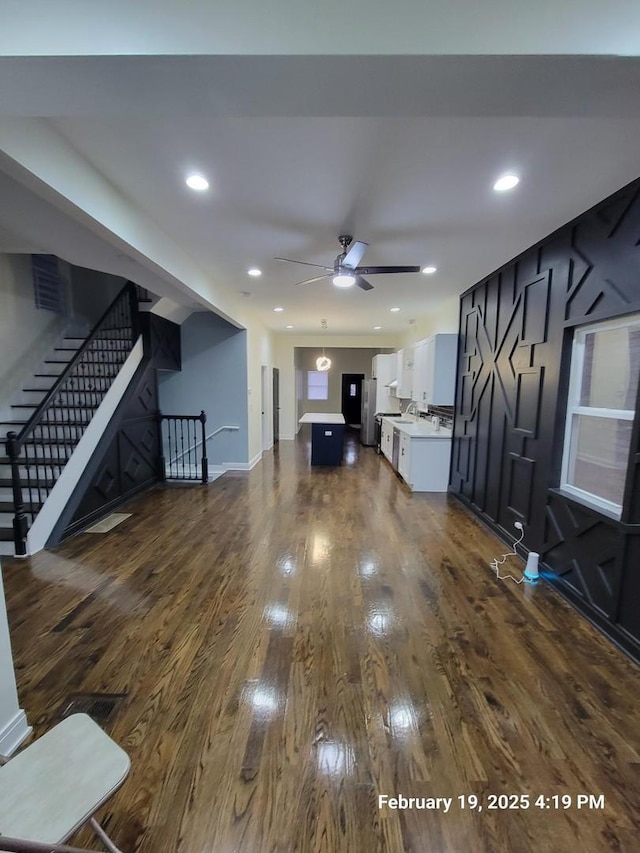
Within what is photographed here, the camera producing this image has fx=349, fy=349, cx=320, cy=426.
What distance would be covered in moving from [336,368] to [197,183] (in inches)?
423

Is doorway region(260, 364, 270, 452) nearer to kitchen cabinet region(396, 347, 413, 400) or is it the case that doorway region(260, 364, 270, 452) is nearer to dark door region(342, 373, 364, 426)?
kitchen cabinet region(396, 347, 413, 400)

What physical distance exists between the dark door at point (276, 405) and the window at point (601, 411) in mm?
7496

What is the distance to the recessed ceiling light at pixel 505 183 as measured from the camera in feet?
7.24

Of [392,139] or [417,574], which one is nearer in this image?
[392,139]

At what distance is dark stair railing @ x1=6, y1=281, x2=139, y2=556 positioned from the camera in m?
3.27

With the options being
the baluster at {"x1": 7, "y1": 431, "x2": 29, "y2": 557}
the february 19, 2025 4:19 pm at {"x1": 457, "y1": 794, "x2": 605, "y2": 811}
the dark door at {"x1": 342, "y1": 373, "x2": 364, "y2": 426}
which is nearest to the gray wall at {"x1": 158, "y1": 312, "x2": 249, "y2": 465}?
the baluster at {"x1": 7, "y1": 431, "x2": 29, "y2": 557}

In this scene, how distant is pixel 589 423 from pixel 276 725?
2888 millimetres

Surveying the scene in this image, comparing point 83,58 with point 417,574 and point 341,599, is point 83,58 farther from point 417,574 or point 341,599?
point 417,574

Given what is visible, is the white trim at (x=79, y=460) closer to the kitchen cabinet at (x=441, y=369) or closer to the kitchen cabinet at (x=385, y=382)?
the kitchen cabinet at (x=441, y=369)

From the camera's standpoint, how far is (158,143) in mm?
1927

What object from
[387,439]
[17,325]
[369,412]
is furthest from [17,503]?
[369,412]

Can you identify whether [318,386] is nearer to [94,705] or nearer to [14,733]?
[94,705]

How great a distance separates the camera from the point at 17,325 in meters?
4.50

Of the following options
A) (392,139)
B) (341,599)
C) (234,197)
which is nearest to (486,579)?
(341,599)
